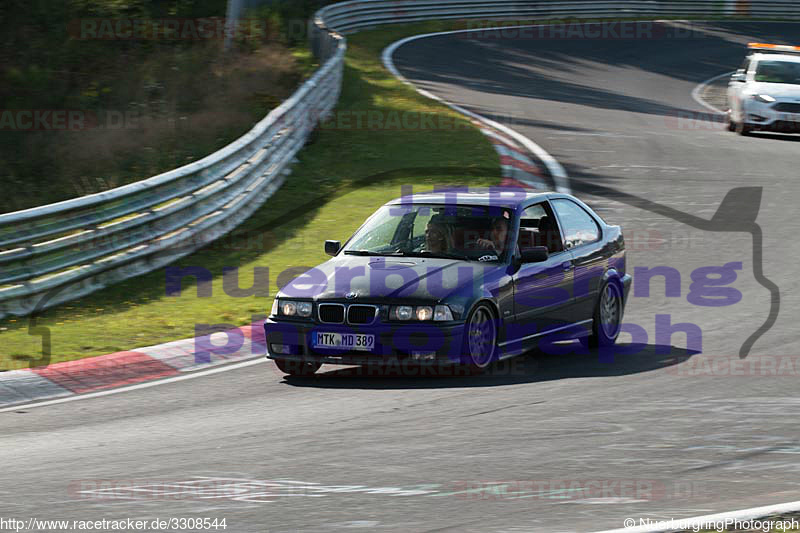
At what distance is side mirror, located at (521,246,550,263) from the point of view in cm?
959

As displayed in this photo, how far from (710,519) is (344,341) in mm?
4130

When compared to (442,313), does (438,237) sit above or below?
above

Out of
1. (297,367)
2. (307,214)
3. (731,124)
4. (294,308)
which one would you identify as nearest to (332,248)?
(294,308)

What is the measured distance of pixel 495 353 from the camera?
30.6ft

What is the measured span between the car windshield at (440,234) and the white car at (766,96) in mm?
14981

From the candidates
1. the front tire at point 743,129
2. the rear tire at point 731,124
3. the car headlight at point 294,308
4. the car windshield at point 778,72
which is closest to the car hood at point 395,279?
the car headlight at point 294,308

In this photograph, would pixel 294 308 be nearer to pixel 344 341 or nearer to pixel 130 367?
pixel 344 341

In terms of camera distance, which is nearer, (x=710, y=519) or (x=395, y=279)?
(x=710, y=519)

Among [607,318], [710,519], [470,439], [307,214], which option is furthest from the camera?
[307,214]

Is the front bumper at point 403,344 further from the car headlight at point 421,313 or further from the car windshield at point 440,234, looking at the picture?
the car windshield at point 440,234

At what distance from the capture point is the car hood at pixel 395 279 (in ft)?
29.3

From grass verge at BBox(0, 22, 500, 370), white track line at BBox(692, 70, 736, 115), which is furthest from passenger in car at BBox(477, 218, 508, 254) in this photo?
white track line at BBox(692, 70, 736, 115)

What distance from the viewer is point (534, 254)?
9.59 m

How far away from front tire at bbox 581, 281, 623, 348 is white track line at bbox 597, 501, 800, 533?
5.15 meters
